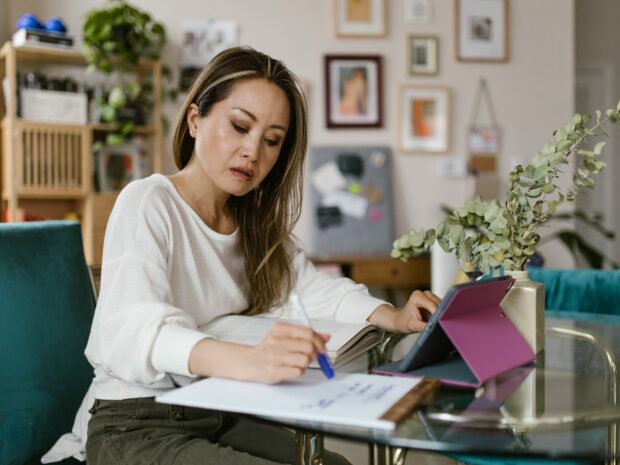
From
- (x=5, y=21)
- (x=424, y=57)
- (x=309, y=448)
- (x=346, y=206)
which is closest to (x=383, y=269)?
(x=346, y=206)

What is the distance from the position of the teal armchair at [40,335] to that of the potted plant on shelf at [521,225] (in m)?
0.74

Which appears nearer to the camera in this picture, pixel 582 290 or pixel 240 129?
pixel 240 129

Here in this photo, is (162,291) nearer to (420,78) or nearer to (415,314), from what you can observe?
(415,314)

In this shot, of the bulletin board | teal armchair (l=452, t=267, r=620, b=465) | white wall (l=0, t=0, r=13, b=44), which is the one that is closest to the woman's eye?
teal armchair (l=452, t=267, r=620, b=465)

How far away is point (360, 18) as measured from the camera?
418 cm

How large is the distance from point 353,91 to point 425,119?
0.49m

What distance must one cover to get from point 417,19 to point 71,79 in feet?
6.87

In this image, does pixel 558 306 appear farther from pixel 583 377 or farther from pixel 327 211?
pixel 327 211

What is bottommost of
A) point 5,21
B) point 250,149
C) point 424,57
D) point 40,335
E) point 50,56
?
point 40,335

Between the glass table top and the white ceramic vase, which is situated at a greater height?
the white ceramic vase

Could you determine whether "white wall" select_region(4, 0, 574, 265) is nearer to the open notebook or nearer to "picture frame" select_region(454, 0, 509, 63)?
"picture frame" select_region(454, 0, 509, 63)

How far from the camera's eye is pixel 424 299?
1211mm

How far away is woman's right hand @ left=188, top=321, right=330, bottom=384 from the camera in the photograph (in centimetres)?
84

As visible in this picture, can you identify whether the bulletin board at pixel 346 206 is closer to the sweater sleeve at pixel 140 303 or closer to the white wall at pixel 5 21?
the white wall at pixel 5 21
